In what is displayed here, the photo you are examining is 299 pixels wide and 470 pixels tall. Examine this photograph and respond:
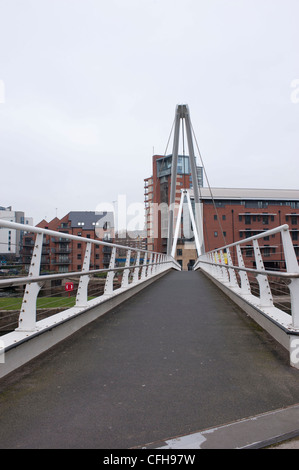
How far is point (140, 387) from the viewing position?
2.75 metres

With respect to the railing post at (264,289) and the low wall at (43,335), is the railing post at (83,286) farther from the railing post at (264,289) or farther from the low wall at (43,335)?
the railing post at (264,289)

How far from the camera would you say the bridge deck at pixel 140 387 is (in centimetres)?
209

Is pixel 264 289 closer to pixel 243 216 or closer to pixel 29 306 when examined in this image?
pixel 29 306

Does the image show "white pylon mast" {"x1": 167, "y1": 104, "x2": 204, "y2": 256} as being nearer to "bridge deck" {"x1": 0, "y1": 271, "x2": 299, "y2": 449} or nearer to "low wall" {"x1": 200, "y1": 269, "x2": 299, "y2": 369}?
"low wall" {"x1": 200, "y1": 269, "x2": 299, "y2": 369}

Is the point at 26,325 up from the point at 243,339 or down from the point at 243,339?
up

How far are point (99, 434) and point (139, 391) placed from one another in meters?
0.68

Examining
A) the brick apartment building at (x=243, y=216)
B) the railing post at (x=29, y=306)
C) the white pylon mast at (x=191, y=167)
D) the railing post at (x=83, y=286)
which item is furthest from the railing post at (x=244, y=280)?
the brick apartment building at (x=243, y=216)

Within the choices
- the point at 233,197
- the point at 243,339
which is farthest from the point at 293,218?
the point at 243,339

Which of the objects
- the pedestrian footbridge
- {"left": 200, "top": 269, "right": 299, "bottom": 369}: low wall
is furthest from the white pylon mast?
the pedestrian footbridge

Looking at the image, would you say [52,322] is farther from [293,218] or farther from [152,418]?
[293,218]

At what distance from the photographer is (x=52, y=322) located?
3.97 meters

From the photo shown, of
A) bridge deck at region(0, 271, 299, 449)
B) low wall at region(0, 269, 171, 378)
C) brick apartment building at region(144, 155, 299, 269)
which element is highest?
brick apartment building at region(144, 155, 299, 269)

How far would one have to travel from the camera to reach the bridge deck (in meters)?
2.09
